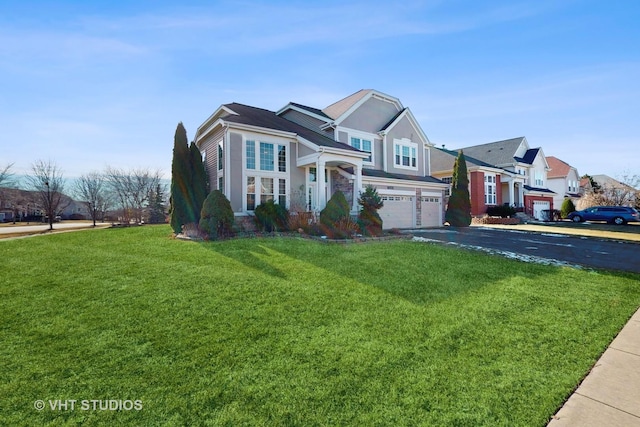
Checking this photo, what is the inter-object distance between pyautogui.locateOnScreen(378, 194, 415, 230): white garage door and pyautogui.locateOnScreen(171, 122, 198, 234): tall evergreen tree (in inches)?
430

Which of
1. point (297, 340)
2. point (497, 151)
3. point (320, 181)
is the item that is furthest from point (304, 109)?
point (497, 151)

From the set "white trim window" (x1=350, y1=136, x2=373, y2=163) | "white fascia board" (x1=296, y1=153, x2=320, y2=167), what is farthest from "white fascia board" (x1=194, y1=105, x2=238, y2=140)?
"white trim window" (x1=350, y1=136, x2=373, y2=163)

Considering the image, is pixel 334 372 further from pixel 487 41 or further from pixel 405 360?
pixel 487 41

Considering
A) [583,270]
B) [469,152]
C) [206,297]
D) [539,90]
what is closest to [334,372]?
[206,297]

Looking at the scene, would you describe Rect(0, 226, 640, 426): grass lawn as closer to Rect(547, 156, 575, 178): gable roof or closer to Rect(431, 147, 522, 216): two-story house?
Rect(431, 147, 522, 216): two-story house

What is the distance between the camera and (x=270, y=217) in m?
12.8

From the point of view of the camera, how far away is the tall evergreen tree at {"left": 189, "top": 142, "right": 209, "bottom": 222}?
14.3 m

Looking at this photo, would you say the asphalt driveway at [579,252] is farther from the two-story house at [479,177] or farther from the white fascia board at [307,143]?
the two-story house at [479,177]

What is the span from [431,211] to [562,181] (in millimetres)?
34483

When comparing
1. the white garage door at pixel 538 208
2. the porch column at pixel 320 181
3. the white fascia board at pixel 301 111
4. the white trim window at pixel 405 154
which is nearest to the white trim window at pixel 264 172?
the porch column at pixel 320 181

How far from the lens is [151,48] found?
29.1 feet

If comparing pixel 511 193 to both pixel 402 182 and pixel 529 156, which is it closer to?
pixel 529 156

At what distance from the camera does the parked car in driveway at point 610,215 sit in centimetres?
2351

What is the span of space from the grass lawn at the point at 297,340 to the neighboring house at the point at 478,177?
20.3m
